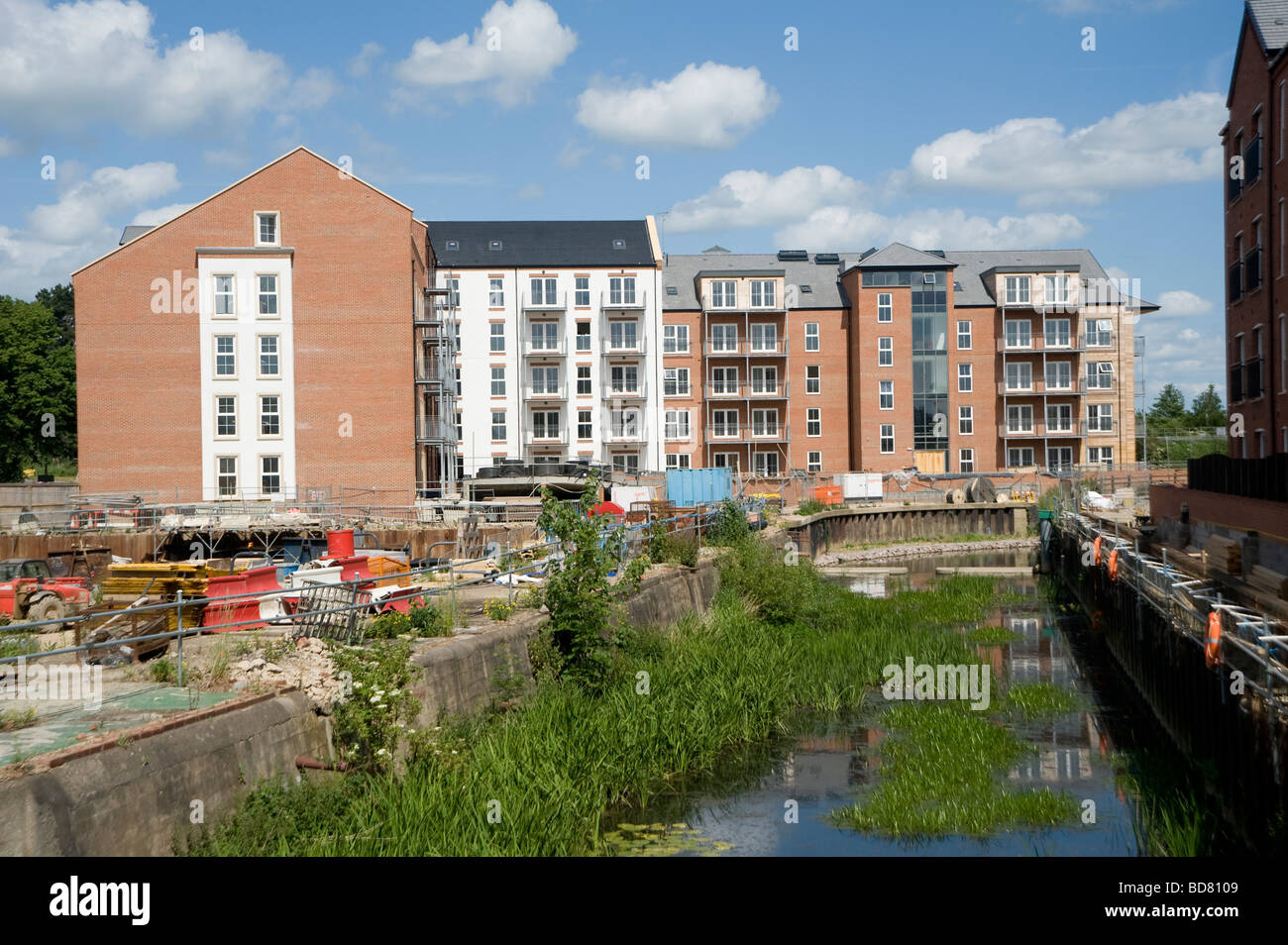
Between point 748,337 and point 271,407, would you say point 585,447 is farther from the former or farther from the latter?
point 271,407

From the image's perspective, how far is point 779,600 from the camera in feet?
86.7

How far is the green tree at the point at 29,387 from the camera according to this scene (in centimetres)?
6844

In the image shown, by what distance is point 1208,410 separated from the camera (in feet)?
363

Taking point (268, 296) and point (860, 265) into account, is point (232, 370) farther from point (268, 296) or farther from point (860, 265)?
point (860, 265)

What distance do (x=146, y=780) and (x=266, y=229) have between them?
43.0 meters

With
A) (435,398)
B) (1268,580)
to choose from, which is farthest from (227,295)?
(1268,580)

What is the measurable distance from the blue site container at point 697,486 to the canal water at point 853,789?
2355 centimetres

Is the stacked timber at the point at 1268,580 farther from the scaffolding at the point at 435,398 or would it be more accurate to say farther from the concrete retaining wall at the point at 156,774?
the scaffolding at the point at 435,398

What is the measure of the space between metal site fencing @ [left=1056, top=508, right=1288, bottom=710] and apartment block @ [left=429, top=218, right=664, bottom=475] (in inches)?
1598

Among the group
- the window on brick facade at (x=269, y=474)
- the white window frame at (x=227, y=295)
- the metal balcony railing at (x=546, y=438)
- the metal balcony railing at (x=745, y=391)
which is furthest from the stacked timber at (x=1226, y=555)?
the metal balcony railing at (x=546, y=438)

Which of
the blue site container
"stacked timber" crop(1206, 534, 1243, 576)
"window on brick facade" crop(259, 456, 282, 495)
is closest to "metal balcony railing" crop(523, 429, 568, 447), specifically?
"window on brick facade" crop(259, 456, 282, 495)

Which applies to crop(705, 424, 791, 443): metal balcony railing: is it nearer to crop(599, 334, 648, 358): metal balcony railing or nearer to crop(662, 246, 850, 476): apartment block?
crop(662, 246, 850, 476): apartment block

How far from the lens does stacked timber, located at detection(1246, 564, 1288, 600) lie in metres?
16.4
